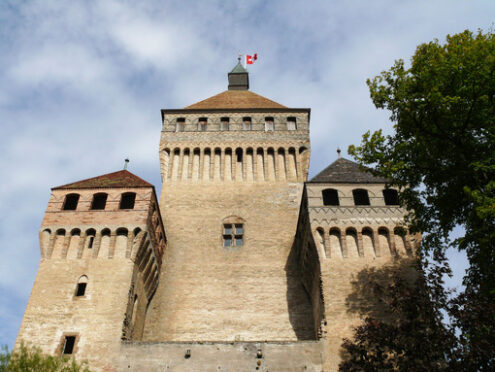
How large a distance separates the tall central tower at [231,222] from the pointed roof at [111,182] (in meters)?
3.16

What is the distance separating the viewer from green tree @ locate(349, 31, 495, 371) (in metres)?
14.9

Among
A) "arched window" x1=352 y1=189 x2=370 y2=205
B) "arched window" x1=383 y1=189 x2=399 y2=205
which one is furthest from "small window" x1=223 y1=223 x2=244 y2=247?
"arched window" x1=383 y1=189 x2=399 y2=205

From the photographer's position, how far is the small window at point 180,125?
30894mm

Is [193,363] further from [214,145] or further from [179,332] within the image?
[214,145]

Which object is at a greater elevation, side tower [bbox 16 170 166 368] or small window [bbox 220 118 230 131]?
small window [bbox 220 118 230 131]

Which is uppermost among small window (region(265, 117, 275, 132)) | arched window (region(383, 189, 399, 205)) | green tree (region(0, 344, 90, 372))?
small window (region(265, 117, 275, 132))

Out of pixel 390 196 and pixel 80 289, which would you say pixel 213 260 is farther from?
pixel 390 196

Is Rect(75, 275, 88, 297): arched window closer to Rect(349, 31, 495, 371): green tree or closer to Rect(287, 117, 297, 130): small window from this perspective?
Rect(349, 31, 495, 371): green tree

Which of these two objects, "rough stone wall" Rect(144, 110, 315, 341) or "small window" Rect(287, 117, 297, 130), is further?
"small window" Rect(287, 117, 297, 130)

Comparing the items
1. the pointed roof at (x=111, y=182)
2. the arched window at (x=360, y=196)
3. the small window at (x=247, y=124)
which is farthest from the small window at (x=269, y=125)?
the pointed roof at (x=111, y=182)

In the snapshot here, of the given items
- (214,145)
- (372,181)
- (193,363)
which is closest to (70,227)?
(193,363)

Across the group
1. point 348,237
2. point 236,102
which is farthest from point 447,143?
point 236,102

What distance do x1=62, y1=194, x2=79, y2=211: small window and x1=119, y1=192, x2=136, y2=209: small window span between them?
2030 mm

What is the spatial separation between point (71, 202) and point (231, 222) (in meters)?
7.87
